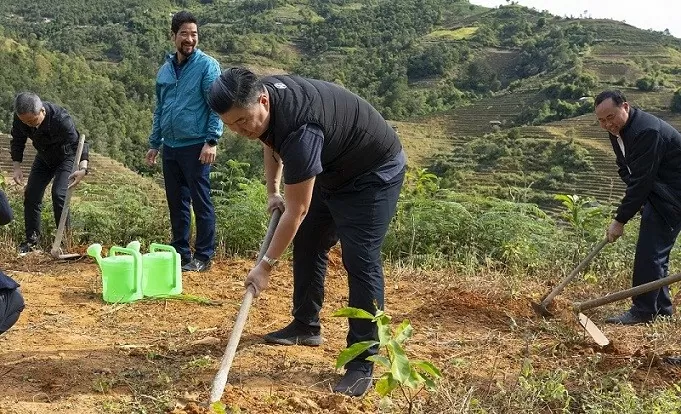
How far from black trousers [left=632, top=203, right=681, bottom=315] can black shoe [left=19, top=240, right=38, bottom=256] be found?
14.6ft

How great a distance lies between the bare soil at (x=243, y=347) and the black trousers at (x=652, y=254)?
233 mm

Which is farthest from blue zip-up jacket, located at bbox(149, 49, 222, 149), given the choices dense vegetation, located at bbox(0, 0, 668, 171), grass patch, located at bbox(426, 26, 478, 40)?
grass patch, located at bbox(426, 26, 478, 40)

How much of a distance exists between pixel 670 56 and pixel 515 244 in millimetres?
61862

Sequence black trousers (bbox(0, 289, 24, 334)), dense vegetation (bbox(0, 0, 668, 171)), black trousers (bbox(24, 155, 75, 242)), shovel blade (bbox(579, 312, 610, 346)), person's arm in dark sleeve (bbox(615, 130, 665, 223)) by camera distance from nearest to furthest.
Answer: black trousers (bbox(0, 289, 24, 334)) < shovel blade (bbox(579, 312, 610, 346)) < person's arm in dark sleeve (bbox(615, 130, 665, 223)) < black trousers (bbox(24, 155, 75, 242)) < dense vegetation (bbox(0, 0, 668, 171))

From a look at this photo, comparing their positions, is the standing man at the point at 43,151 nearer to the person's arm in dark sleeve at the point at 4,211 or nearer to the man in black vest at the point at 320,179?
the person's arm in dark sleeve at the point at 4,211

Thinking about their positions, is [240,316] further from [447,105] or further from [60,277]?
[447,105]

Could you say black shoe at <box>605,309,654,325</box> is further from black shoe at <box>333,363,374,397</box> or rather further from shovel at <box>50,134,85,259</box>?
shovel at <box>50,134,85,259</box>

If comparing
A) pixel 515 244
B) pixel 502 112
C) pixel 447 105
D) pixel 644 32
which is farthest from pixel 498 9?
pixel 515 244

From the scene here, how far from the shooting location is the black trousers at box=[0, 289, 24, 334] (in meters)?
2.75

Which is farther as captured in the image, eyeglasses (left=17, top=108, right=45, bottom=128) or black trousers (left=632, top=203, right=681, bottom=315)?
eyeglasses (left=17, top=108, right=45, bottom=128)

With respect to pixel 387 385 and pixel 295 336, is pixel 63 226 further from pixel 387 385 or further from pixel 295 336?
pixel 387 385

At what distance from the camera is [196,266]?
4.66 meters

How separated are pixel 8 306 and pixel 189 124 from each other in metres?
1.95

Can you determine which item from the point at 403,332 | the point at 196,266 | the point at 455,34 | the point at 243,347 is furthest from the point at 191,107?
the point at 455,34
